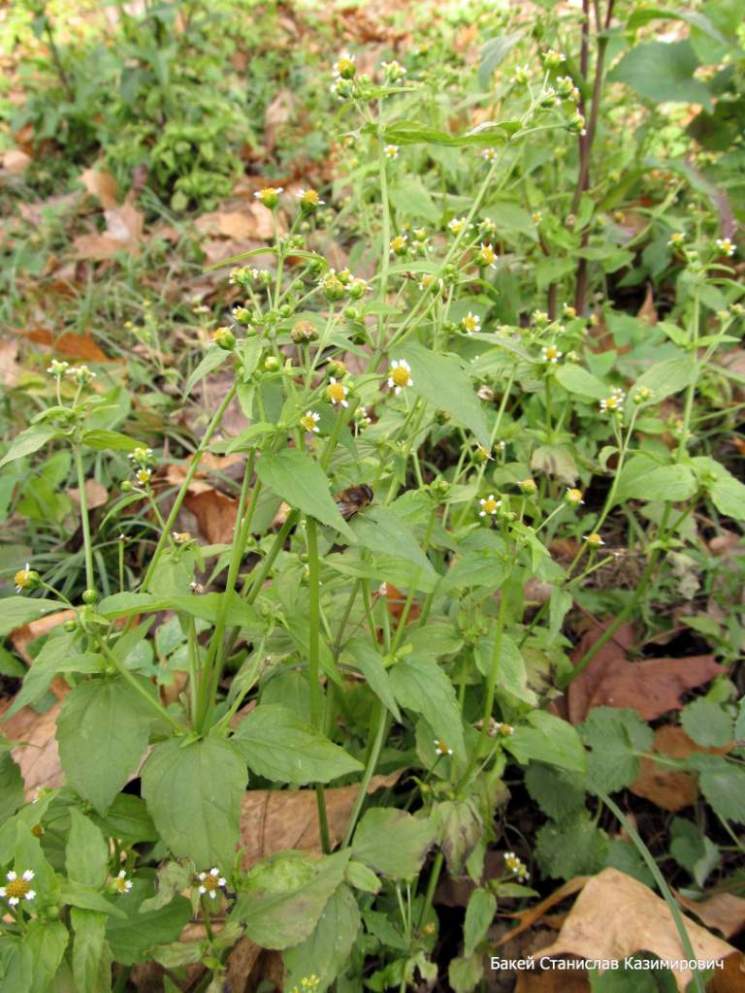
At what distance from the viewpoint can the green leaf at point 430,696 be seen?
47.9 inches

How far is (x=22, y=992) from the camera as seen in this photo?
96 centimetres

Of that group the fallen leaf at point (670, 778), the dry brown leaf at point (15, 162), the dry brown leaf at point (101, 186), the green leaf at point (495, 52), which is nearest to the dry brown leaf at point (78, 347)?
the dry brown leaf at point (101, 186)

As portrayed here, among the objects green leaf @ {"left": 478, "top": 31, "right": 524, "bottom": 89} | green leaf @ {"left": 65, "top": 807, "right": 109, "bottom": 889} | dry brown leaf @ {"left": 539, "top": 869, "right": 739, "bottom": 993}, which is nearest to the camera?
green leaf @ {"left": 65, "top": 807, "right": 109, "bottom": 889}

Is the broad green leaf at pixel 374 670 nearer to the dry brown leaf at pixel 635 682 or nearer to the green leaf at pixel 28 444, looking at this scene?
the green leaf at pixel 28 444

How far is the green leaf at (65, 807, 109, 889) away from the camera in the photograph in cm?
105

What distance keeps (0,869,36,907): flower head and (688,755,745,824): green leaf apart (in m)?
1.22

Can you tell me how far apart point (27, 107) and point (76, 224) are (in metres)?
0.88

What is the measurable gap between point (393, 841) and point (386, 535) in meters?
0.56

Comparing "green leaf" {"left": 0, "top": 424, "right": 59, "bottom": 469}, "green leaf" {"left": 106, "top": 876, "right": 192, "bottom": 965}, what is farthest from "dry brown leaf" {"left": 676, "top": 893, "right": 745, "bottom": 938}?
"green leaf" {"left": 0, "top": 424, "right": 59, "bottom": 469}

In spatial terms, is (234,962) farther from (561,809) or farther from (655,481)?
(655,481)

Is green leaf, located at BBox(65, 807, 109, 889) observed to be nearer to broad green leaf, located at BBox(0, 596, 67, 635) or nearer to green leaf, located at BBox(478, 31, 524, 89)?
broad green leaf, located at BBox(0, 596, 67, 635)

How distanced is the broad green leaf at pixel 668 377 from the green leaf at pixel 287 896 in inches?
45.0

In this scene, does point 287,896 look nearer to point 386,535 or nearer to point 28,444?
point 386,535

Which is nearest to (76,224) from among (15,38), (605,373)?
(15,38)
